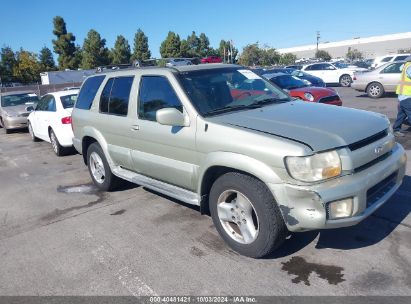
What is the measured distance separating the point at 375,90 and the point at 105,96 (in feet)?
41.9

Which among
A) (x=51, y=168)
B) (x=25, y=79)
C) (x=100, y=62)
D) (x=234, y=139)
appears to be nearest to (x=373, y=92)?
(x=51, y=168)

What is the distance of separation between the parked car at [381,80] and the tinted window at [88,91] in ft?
40.5

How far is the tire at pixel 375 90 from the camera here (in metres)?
14.9

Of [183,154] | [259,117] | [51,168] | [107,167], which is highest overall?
[259,117]

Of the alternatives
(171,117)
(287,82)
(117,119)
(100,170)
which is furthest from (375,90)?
(171,117)

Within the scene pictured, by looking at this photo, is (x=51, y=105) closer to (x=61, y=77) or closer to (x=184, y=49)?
(x=61, y=77)

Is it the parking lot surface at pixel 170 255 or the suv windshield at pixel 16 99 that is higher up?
the suv windshield at pixel 16 99

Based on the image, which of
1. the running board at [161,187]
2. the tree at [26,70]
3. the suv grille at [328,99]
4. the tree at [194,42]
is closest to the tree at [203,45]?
the tree at [194,42]

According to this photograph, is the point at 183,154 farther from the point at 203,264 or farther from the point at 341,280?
the point at 341,280

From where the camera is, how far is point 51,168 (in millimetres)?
8023

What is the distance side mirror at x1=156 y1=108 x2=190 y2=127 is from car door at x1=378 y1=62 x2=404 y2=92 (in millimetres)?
13074

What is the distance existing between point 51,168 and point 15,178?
78 cm

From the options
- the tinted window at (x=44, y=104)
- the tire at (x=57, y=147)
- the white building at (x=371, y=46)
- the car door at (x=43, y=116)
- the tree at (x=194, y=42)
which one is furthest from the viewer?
the white building at (x=371, y=46)

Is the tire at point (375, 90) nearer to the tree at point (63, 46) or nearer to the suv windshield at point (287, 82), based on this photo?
the suv windshield at point (287, 82)
